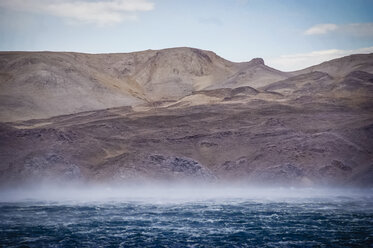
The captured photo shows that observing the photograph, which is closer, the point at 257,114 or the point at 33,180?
the point at 33,180

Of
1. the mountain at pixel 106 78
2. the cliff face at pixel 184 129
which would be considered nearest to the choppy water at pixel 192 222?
the cliff face at pixel 184 129

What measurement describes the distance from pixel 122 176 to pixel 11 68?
6784 centimetres

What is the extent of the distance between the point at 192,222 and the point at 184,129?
34.9 metres

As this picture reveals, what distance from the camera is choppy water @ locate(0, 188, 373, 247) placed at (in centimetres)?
2584

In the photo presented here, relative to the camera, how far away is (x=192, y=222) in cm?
3183

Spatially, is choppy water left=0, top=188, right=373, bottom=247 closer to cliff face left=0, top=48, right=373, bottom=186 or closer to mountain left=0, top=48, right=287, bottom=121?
cliff face left=0, top=48, right=373, bottom=186

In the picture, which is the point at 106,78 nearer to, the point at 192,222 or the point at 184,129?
the point at 184,129

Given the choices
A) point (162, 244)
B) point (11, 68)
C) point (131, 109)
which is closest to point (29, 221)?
point (162, 244)

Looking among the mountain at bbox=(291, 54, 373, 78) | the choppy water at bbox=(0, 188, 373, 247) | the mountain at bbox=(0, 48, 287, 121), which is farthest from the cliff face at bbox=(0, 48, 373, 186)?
the choppy water at bbox=(0, 188, 373, 247)

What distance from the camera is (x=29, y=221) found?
32.1 metres

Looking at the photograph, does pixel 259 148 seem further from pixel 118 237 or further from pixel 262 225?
pixel 118 237

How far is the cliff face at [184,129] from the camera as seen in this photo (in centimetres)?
5053

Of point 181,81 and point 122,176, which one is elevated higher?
point 181,81

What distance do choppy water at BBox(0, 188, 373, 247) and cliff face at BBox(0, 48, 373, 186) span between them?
7.47m
